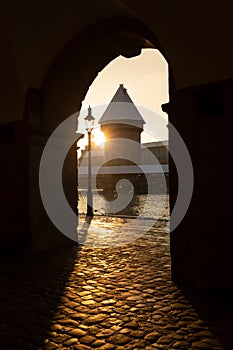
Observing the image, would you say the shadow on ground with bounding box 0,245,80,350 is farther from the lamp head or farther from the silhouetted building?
the silhouetted building

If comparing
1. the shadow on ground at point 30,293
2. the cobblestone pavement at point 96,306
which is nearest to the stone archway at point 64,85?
the shadow on ground at point 30,293

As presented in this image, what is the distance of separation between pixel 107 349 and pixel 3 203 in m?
4.43

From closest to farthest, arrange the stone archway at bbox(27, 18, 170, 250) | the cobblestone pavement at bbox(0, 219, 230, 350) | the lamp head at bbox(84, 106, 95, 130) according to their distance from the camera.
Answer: the cobblestone pavement at bbox(0, 219, 230, 350) → the stone archway at bbox(27, 18, 170, 250) → the lamp head at bbox(84, 106, 95, 130)

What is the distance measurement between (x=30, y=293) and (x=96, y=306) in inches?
37.7

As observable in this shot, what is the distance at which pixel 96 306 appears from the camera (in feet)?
10.9

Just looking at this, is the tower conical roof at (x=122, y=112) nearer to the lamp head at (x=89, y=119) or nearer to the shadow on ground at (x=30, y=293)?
the lamp head at (x=89, y=119)

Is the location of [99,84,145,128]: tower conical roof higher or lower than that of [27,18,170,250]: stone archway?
higher

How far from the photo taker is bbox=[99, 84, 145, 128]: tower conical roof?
3331 centimetres

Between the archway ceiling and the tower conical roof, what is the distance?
27581 millimetres

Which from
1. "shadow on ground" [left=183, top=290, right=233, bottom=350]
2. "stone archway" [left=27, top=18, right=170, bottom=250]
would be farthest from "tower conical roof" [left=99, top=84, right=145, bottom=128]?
"shadow on ground" [left=183, top=290, right=233, bottom=350]

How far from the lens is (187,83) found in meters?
4.02

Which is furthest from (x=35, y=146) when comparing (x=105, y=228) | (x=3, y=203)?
(x=105, y=228)

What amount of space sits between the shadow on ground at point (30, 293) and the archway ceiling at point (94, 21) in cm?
278

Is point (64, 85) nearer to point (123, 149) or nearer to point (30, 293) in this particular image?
point (30, 293)
